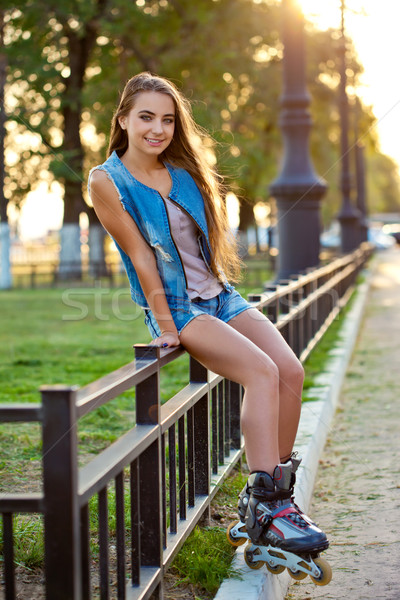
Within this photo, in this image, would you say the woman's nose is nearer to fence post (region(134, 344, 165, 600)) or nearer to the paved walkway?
fence post (region(134, 344, 165, 600))

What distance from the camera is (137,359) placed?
2803 mm

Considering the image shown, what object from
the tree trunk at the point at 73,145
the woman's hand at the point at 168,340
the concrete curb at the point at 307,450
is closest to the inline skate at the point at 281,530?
the concrete curb at the point at 307,450

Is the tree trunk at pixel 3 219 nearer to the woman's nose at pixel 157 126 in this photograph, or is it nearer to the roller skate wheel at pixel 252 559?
the woman's nose at pixel 157 126

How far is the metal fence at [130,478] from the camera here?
2.05 m

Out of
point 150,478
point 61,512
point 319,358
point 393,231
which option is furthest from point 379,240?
point 61,512

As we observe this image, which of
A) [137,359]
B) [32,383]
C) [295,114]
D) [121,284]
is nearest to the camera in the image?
[137,359]

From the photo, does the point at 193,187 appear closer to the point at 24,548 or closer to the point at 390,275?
the point at 24,548

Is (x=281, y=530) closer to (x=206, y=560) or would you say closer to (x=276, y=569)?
(x=276, y=569)

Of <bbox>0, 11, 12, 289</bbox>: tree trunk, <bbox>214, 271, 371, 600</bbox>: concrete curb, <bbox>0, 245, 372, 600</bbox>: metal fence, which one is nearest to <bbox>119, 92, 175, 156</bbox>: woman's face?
<bbox>0, 245, 372, 600</bbox>: metal fence

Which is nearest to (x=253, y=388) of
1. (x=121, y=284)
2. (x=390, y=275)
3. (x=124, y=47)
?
(x=121, y=284)

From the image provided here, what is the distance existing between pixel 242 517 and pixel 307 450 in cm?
179

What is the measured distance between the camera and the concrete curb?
3002 millimetres

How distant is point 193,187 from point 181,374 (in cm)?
504

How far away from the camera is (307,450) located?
4902 mm
